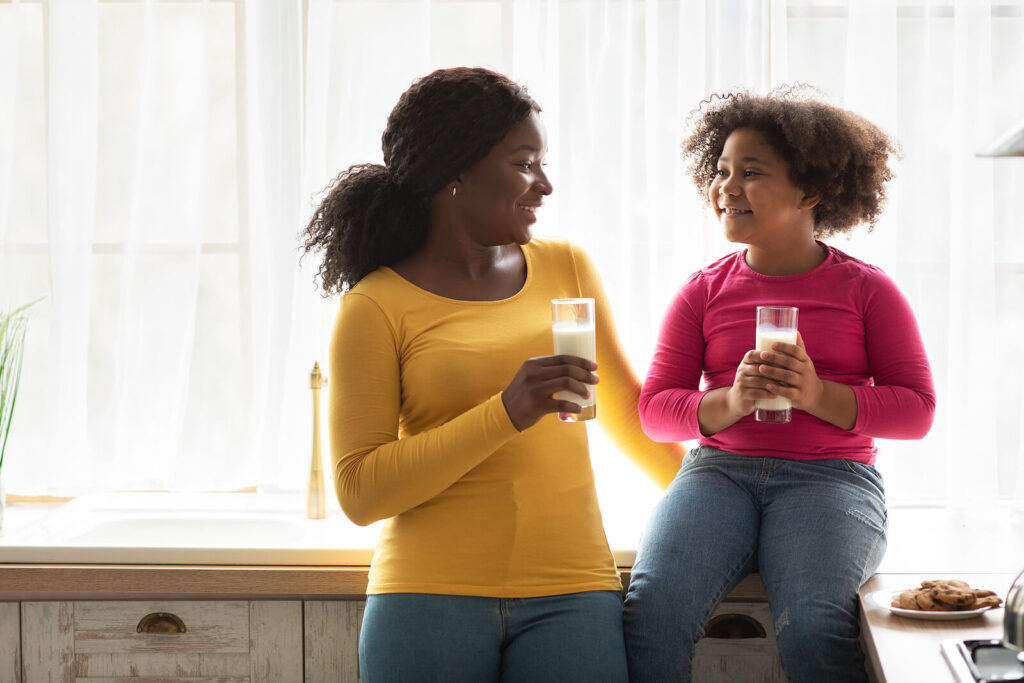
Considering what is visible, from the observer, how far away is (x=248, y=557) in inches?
78.7

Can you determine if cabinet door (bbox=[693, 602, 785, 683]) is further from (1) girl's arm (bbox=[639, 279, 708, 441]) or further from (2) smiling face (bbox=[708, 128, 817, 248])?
(2) smiling face (bbox=[708, 128, 817, 248])

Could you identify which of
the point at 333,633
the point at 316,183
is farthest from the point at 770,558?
the point at 316,183

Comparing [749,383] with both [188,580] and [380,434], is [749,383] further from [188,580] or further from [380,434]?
[188,580]

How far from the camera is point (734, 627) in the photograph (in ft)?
6.34

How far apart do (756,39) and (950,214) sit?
62 centimetres

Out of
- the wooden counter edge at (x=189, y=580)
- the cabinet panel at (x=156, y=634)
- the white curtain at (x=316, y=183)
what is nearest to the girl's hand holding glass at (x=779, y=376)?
the wooden counter edge at (x=189, y=580)

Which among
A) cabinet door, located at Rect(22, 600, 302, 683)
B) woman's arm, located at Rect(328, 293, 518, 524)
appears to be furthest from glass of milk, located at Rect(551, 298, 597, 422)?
cabinet door, located at Rect(22, 600, 302, 683)

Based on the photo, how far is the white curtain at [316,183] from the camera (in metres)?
2.31

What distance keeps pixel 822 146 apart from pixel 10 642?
1947 millimetres

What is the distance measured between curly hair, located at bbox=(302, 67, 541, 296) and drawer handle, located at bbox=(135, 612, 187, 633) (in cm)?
Result: 76

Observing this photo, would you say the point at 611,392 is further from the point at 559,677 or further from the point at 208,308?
the point at 208,308

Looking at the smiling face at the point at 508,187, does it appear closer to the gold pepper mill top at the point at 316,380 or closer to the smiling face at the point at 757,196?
the smiling face at the point at 757,196

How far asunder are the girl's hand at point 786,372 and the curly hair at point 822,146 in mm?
446

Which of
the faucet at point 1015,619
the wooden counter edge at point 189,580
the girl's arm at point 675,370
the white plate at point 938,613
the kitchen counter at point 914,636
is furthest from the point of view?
the wooden counter edge at point 189,580
